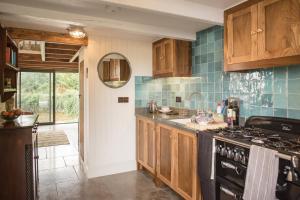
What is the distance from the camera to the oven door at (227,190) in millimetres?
1731

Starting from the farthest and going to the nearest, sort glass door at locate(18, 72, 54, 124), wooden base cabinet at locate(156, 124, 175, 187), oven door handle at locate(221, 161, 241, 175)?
glass door at locate(18, 72, 54, 124), wooden base cabinet at locate(156, 124, 175, 187), oven door handle at locate(221, 161, 241, 175)

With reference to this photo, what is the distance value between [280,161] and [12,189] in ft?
7.64

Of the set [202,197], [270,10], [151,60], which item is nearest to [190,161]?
[202,197]

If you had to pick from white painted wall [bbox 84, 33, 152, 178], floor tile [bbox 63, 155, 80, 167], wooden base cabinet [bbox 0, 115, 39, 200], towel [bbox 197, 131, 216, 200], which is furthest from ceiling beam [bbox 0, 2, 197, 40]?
A: floor tile [bbox 63, 155, 80, 167]

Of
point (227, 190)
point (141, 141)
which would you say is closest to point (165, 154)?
point (141, 141)

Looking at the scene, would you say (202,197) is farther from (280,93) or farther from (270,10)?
(270,10)

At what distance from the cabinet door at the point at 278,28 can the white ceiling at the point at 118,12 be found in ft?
1.27

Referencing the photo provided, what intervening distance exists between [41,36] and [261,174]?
120 inches

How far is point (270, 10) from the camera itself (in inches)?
71.3

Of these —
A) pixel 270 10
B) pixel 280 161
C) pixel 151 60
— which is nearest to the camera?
pixel 280 161

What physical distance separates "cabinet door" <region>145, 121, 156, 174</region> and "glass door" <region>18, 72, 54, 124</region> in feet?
19.2

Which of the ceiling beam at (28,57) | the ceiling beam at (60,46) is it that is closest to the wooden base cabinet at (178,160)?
the ceiling beam at (60,46)

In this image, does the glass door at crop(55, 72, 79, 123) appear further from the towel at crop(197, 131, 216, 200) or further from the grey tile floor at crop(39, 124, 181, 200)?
the towel at crop(197, 131, 216, 200)

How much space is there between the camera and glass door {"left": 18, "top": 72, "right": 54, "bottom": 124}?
24.8ft
